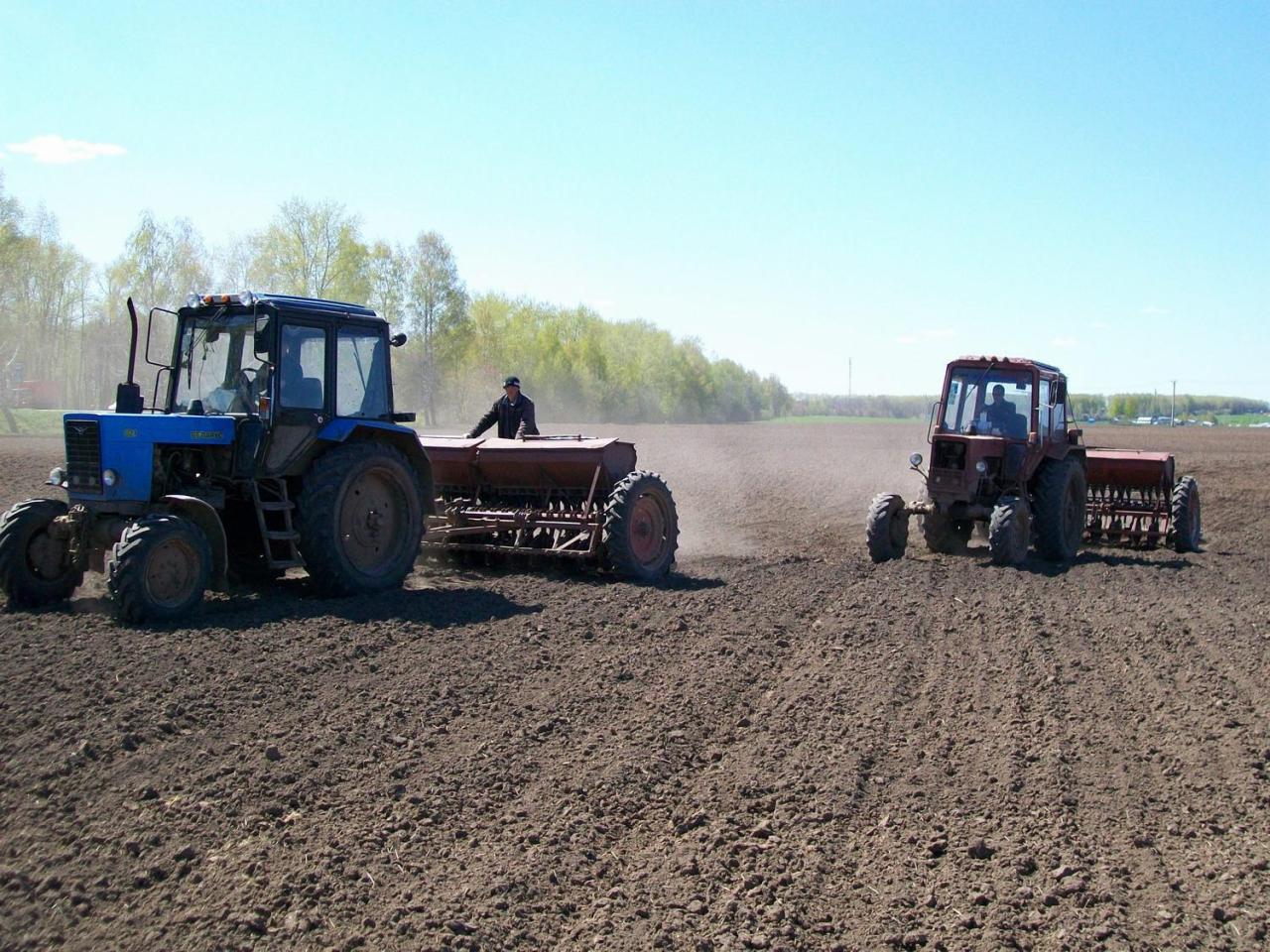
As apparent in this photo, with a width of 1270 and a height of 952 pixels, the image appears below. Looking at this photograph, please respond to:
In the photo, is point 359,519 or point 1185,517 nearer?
point 359,519

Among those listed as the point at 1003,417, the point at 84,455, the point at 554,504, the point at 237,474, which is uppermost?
the point at 1003,417

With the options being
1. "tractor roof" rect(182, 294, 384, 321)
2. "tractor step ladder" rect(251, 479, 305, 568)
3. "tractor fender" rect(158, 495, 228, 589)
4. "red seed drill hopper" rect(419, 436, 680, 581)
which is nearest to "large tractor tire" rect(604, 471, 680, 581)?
"red seed drill hopper" rect(419, 436, 680, 581)

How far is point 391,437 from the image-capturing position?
971cm

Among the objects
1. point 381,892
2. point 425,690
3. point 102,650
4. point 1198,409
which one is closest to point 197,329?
point 102,650

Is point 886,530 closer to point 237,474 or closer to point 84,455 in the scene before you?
point 237,474

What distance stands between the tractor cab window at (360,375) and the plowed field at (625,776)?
159 cm

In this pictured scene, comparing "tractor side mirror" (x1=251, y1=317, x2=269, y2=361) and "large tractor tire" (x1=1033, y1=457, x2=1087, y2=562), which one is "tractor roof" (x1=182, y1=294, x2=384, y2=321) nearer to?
"tractor side mirror" (x1=251, y1=317, x2=269, y2=361)

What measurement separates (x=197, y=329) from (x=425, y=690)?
4182 mm

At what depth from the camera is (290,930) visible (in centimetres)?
378

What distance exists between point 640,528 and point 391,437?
263 centimetres

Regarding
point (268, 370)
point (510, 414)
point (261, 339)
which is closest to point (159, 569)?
point (268, 370)

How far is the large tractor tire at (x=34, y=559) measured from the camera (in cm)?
802

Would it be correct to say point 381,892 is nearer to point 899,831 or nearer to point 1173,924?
point 899,831

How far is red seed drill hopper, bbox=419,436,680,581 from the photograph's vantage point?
1080 centimetres
